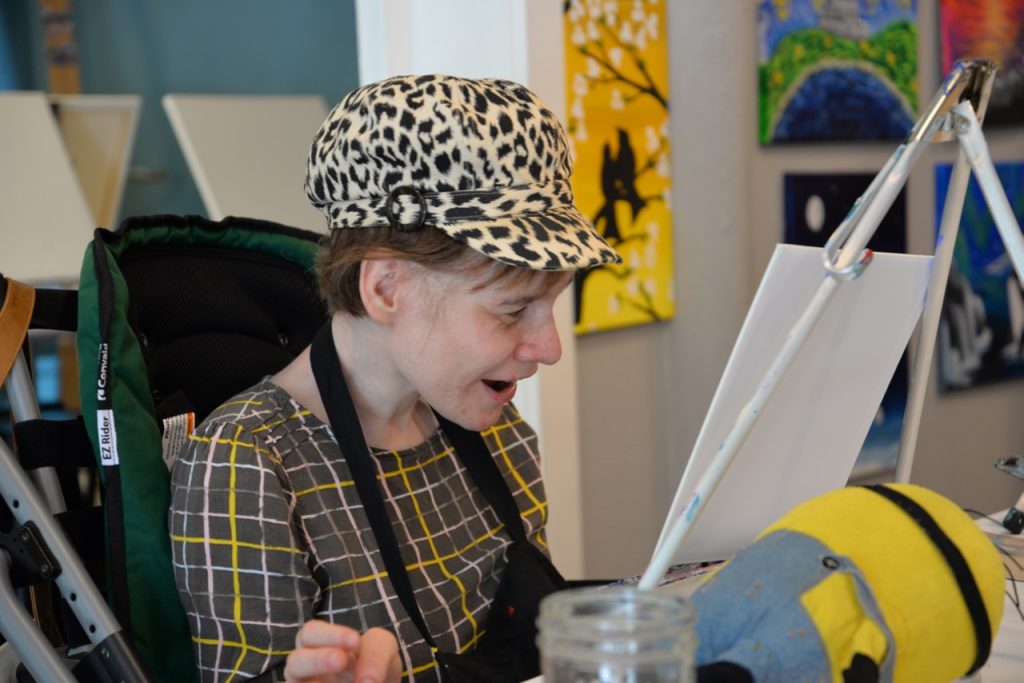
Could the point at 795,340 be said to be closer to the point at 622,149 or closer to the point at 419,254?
the point at 419,254

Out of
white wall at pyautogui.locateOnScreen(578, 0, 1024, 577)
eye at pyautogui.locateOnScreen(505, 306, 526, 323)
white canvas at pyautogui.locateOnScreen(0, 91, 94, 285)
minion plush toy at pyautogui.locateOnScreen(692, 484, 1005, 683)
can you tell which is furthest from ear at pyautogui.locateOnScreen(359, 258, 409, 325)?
white canvas at pyautogui.locateOnScreen(0, 91, 94, 285)

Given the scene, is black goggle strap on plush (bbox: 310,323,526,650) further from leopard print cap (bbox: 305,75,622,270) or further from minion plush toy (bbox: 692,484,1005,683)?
minion plush toy (bbox: 692,484,1005,683)

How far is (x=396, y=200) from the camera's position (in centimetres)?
110

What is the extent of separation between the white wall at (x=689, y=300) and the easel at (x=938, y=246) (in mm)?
1268

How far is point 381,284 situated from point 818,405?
0.45 metres

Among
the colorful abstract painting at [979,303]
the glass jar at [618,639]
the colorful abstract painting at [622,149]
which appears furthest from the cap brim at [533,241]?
the colorful abstract painting at [979,303]

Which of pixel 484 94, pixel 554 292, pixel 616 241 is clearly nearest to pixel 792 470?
pixel 554 292

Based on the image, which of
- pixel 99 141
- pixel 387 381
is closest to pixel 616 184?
pixel 387 381

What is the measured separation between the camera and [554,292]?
1.16 meters

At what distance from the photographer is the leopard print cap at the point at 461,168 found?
3.53 ft

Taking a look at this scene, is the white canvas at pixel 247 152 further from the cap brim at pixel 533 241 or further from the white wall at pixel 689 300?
the cap brim at pixel 533 241

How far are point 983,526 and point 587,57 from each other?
1267mm

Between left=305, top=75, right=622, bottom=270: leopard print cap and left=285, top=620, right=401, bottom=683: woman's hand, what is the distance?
0.38m

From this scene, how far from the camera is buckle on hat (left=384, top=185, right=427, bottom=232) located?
1.09 m
